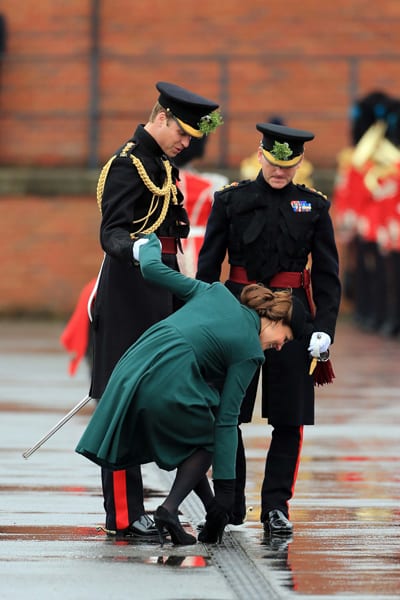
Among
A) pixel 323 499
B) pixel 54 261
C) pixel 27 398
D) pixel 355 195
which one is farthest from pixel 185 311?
pixel 54 261

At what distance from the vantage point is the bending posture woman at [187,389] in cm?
661

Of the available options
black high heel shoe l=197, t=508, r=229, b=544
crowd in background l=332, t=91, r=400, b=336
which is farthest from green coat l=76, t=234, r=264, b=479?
crowd in background l=332, t=91, r=400, b=336

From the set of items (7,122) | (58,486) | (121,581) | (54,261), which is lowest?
(54,261)

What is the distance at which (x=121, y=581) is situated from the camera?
6.02 metres

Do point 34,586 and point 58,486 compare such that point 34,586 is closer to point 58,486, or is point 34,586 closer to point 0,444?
point 58,486

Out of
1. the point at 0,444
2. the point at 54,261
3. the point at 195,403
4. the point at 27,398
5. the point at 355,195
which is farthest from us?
the point at 54,261

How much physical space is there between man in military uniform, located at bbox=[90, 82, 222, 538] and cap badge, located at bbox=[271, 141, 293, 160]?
0.82 ft

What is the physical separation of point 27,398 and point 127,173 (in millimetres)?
5645

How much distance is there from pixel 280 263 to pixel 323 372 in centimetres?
46

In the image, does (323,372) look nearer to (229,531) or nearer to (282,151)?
(229,531)

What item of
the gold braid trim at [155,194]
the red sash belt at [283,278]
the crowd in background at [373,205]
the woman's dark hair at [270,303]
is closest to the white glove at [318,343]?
the red sash belt at [283,278]

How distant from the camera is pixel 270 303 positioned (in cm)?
671

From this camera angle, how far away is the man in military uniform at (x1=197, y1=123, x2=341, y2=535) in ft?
23.5

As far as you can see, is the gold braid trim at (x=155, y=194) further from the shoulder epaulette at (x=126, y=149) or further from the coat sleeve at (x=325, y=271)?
the coat sleeve at (x=325, y=271)
